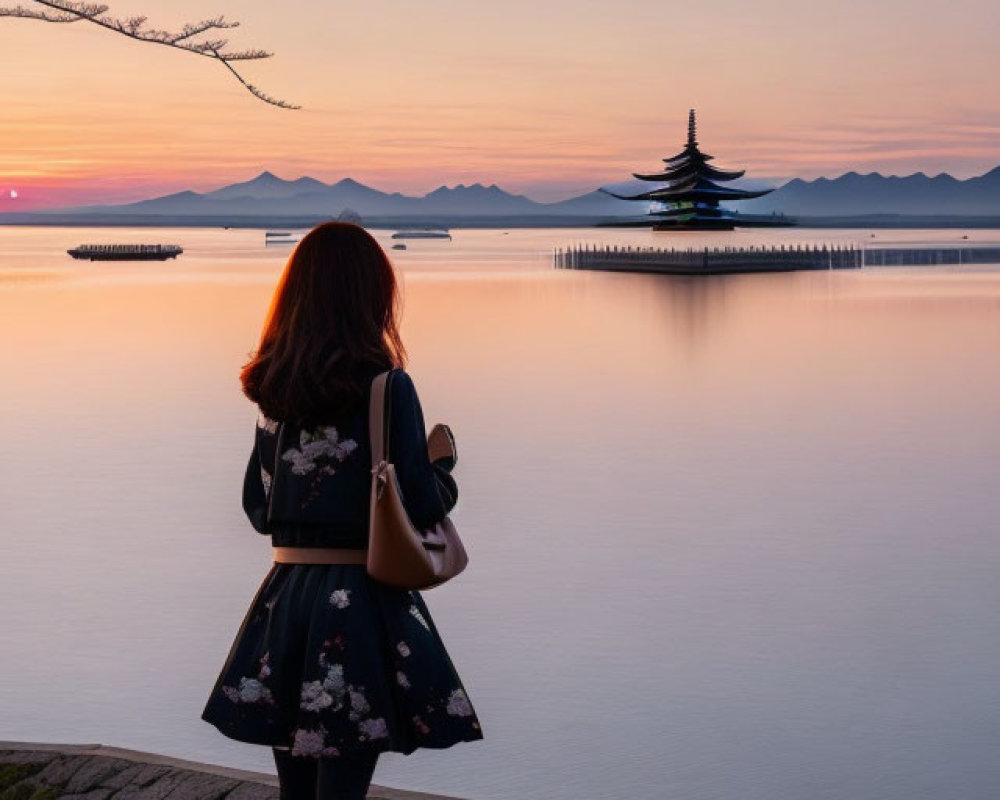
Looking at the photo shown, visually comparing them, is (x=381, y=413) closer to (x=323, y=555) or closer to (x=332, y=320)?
(x=332, y=320)

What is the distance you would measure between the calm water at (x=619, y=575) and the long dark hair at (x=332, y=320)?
435 centimetres

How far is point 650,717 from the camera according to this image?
375 inches

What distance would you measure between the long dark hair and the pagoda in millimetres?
119427

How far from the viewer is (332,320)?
14.2 ft

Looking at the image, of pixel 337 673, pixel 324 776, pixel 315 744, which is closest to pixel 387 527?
pixel 337 673

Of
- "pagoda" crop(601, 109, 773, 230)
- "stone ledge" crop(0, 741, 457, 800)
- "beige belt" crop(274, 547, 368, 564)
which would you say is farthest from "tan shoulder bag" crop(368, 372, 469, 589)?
"pagoda" crop(601, 109, 773, 230)

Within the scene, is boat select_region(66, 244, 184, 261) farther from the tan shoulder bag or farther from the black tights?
the tan shoulder bag

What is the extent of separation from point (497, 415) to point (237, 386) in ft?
25.7

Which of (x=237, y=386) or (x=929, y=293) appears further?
(x=929, y=293)

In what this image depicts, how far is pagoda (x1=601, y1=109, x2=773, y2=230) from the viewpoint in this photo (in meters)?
124

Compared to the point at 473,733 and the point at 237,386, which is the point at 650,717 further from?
the point at 237,386

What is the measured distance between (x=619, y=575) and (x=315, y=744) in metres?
9.52

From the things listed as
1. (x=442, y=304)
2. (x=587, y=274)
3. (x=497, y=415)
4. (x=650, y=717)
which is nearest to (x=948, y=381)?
(x=497, y=415)

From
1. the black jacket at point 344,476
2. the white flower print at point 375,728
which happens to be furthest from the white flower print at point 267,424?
the white flower print at point 375,728
